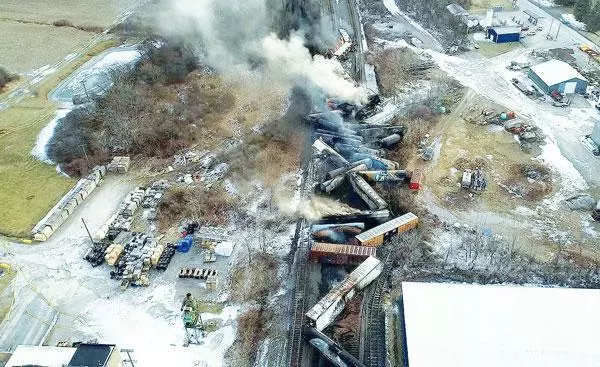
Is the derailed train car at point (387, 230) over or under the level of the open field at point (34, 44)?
under

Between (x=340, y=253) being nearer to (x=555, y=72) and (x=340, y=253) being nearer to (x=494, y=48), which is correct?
(x=555, y=72)

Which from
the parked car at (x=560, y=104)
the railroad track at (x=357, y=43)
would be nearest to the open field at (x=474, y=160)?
the parked car at (x=560, y=104)

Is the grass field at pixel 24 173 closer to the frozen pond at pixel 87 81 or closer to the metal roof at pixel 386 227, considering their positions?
the frozen pond at pixel 87 81

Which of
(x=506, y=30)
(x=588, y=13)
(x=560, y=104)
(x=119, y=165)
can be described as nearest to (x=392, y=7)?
(x=506, y=30)

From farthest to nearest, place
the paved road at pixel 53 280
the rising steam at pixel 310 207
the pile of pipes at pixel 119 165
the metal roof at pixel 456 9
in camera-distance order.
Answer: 1. the metal roof at pixel 456 9
2. the pile of pipes at pixel 119 165
3. the rising steam at pixel 310 207
4. the paved road at pixel 53 280

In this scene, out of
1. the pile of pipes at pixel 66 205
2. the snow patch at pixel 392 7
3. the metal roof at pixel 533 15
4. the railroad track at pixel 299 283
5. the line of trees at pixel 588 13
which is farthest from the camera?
the snow patch at pixel 392 7

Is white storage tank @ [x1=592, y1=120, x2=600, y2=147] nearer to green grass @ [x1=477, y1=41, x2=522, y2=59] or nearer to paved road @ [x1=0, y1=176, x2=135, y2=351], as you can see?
green grass @ [x1=477, y1=41, x2=522, y2=59]
